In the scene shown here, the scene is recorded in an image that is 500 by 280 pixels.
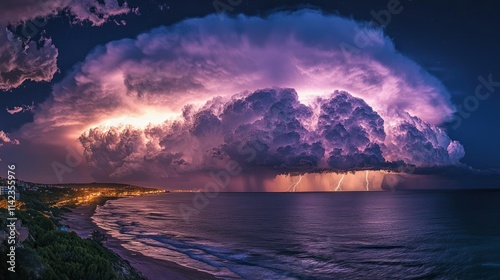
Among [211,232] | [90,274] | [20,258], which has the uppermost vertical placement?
[20,258]

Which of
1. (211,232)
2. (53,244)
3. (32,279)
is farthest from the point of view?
(211,232)

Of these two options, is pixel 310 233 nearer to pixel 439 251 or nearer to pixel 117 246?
pixel 439 251

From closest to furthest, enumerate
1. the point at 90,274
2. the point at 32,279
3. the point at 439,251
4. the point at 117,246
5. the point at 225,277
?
1. the point at 32,279
2. the point at 90,274
3. the point at 225,277
4. the point at 117,246
5. the point at 439,251

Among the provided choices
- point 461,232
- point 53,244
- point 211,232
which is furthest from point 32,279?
point 461,232

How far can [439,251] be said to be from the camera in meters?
52.6

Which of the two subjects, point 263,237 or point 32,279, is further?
point 263,237

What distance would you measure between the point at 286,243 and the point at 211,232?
769 inches

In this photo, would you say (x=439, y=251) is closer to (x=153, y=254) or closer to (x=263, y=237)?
Answer: (x=263, y=237)

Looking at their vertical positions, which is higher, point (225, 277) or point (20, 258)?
point (20, 258)

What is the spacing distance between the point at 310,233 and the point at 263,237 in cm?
1217

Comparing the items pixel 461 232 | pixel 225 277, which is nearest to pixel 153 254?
pixel 225 277

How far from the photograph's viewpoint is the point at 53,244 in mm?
22234

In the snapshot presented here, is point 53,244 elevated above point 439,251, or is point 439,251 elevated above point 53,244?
point 53,244

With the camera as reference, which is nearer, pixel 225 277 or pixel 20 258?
pixel 20 258
